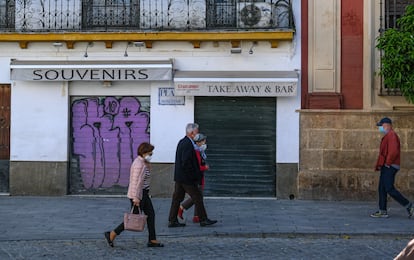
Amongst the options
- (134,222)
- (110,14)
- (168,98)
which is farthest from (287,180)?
(134,222)

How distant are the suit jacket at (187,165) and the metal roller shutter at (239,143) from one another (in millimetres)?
3767

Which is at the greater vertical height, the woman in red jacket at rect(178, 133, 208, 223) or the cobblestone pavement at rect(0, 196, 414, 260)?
the woman in red jacket at rect(178, 133, 208, 223)

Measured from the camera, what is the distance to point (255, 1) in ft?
44.5

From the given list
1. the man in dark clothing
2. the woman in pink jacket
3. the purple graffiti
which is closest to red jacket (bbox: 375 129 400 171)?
the man in dark clothing

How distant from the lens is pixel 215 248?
8.91 meters

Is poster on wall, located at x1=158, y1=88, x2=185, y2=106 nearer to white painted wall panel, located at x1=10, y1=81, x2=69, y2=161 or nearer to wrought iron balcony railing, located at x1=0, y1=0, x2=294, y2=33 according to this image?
wrought iron balcony railing, located at x1=0, y1=0, x2=294, y2=33

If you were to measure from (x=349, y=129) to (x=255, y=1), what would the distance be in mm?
3415

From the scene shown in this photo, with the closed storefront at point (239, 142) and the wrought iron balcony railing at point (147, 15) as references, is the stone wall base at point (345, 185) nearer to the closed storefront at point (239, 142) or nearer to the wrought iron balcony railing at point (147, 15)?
the closed storefront at point (239, 142)

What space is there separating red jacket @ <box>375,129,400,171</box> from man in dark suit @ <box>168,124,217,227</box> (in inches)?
131

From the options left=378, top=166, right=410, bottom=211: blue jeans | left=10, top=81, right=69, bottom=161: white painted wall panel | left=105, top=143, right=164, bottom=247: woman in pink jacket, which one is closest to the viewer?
left=105, top=143, right=164, bottom=247: woman in pink jacket

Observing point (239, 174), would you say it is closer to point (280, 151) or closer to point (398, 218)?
point (280, 151)

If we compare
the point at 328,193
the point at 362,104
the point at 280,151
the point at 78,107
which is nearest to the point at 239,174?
the point at 280,151

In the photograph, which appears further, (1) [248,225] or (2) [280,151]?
(2) [280,151]

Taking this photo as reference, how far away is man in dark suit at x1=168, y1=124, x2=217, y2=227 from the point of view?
9945mm
